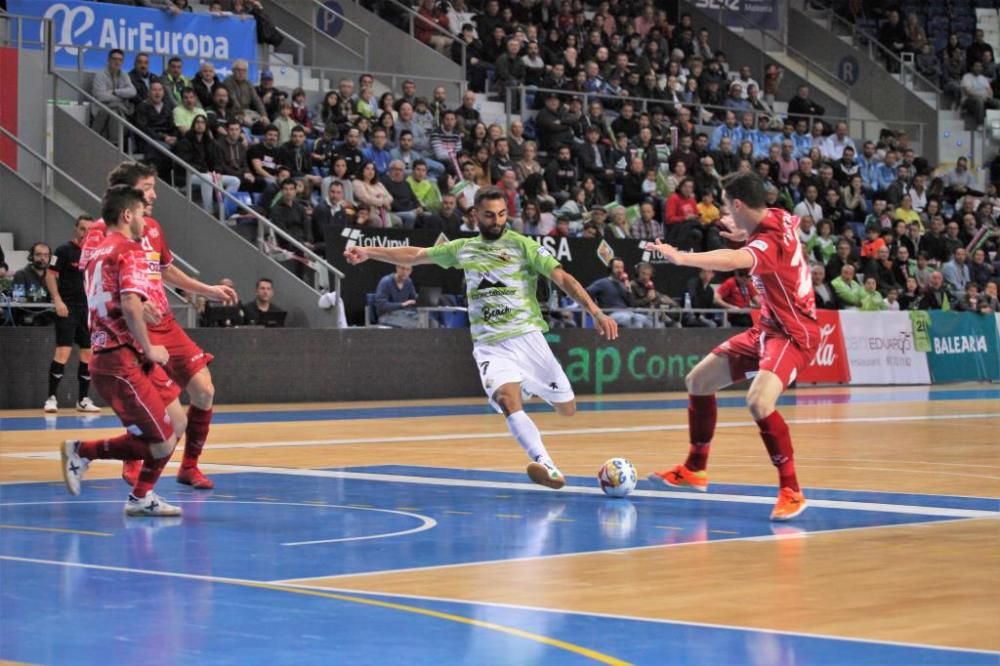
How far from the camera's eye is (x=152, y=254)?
11219mm

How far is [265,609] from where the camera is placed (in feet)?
23.5

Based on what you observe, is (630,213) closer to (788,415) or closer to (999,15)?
(788,415)

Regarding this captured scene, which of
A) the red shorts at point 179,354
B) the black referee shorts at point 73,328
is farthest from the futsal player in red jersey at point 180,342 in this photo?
the black referee shorts at point 73,328

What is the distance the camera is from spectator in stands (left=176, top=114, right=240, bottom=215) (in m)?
25.7

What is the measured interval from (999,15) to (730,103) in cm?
1325

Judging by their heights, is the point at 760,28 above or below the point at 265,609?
above

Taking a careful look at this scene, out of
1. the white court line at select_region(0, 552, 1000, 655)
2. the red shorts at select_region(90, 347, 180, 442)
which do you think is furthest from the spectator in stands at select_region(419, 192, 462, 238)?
the white court line at select_region(0, 552, 1000, 655)

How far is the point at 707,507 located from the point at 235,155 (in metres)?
16.3

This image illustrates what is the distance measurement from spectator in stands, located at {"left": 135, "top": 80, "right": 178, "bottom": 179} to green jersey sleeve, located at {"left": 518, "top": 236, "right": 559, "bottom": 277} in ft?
46.3

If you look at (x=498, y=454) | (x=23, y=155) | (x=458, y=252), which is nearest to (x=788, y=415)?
(x=498, y=454)

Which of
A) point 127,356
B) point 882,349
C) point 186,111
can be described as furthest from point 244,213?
point 127,356

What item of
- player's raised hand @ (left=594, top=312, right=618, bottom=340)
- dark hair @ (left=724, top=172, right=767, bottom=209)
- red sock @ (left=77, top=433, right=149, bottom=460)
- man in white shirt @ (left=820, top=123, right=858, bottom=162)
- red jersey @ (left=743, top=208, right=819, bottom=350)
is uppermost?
man in white shirt @ (left=820, top=123, right=858, bottom=162)

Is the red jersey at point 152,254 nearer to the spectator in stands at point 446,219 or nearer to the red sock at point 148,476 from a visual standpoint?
the red sock at point 148,476

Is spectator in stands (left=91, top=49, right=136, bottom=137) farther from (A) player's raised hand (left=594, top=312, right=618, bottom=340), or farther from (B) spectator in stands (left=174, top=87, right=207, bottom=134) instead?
(A) player's raised hand (left=594, top=312, right=618, bottom=340)
